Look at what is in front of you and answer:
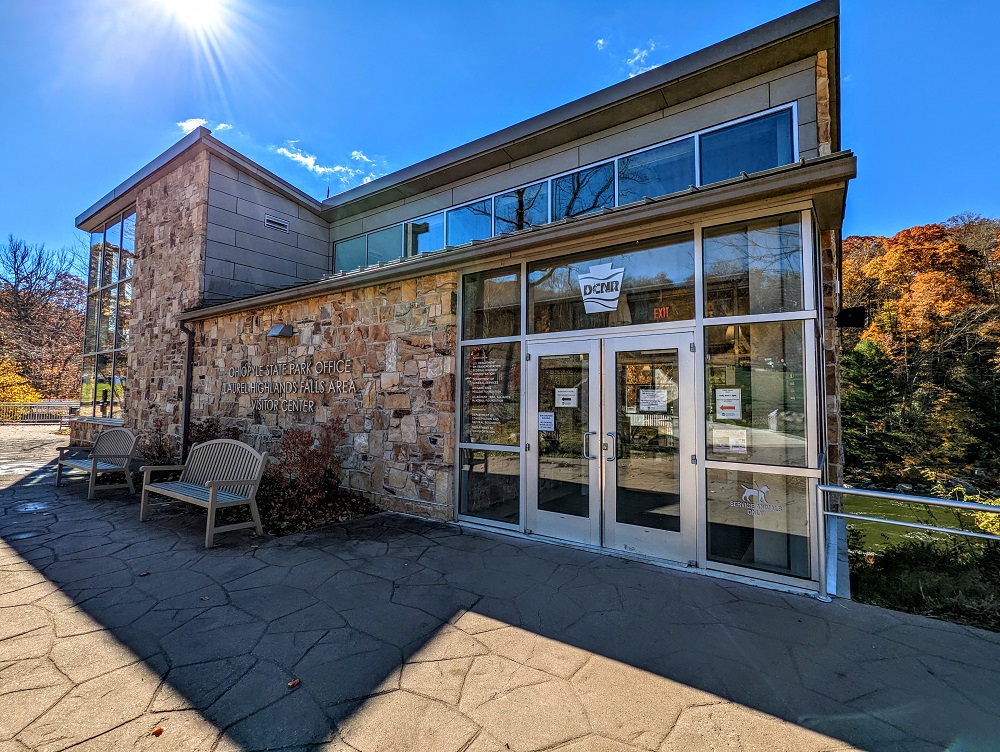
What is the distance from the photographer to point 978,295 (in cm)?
1886

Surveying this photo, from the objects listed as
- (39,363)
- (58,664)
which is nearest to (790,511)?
(58,664)

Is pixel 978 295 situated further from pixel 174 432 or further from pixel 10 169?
pixel 10 169

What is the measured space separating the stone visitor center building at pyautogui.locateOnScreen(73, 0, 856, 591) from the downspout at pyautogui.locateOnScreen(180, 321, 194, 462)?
41 millimetres

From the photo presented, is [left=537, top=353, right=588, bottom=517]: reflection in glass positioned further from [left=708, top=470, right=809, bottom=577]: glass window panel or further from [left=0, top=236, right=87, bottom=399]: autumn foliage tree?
[left=0, top=236, right=87, bottom=399]: autumn foliage tree

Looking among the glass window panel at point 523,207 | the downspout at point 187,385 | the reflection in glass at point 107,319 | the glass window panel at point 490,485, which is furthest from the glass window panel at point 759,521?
the reflection in glass at point 107,319

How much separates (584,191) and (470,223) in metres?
2.28

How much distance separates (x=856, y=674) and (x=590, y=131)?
7.00 meters

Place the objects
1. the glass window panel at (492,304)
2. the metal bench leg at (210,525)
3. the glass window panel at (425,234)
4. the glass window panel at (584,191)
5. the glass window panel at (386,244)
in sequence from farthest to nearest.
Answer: the glass window panel at (386,244) → the glass window panel at (425,234) → the glass window panel at (584,191) → the glass window panel at (492,304) → the metal bench leg at (210,525)

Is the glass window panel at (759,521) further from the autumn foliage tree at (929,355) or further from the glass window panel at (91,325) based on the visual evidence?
the autumn foliage tree at (929,355)

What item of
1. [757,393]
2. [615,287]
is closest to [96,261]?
[615,287]

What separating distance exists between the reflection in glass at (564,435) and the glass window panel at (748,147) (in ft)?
11.2

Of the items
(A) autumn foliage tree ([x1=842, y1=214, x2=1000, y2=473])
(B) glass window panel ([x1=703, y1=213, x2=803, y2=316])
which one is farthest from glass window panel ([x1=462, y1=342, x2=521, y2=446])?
(A) autumn foliage tree ([x1=842, y1=214, x2=1000, y2=473])

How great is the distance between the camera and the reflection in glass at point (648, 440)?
4.20 m

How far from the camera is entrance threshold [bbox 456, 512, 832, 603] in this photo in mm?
3674
